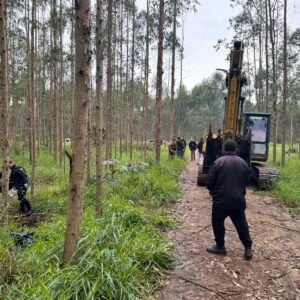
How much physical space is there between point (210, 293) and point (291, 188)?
718 centimetres

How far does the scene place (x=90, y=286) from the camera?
347cm

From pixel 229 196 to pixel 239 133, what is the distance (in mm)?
6506

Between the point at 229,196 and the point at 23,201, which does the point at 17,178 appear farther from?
the point at 229,196

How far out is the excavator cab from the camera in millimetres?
11844

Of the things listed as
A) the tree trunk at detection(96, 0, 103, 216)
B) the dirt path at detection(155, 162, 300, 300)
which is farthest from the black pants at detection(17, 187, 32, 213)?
the dirt path at detection(155, 162, 300, 300)

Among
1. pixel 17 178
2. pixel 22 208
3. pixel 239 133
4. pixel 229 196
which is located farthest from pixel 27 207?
pixel 239 133

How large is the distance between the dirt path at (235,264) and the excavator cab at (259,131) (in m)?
4.50

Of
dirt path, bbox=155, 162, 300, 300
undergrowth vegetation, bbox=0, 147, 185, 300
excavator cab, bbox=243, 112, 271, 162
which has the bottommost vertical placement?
dirt path, bbox=155, 162, 300, 300

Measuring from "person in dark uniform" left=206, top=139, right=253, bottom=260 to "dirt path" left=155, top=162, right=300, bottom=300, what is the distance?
1.04 ft

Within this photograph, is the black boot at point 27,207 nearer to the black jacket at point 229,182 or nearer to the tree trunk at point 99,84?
the tree trunk at point 99,84

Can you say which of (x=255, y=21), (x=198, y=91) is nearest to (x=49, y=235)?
(x=255, y=21)

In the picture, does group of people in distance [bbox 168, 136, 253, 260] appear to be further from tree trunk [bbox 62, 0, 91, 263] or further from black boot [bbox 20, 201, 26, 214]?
black boot [bbox 20, 201, 26, 214]

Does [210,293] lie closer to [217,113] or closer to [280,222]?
[280,222]

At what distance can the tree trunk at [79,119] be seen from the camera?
3637 mm
